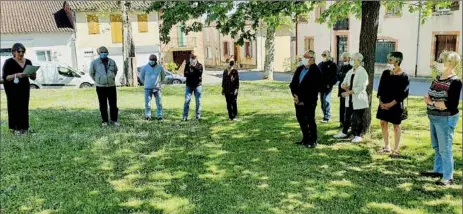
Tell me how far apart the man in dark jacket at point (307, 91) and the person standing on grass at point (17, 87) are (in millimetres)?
4745

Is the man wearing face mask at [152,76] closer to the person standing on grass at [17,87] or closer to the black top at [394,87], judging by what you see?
the person standing on grass at [17,87]

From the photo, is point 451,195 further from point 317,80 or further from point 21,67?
point 21,67

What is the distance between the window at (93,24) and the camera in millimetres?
30516

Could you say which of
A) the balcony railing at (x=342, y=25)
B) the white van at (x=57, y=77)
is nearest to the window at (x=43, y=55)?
the white van at (x=57, y=77)

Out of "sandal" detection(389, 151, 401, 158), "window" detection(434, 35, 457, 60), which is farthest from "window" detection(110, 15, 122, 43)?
"sandal" detection(389, 151, 401, 158)

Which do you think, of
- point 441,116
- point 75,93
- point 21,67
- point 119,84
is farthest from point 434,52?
point 21,67

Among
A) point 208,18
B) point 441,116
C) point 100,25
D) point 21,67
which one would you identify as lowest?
point 441,116

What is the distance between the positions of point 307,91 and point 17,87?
5.16m

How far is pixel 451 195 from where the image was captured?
15.7 feet

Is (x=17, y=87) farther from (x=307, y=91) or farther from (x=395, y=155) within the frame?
(x=395, y=155)

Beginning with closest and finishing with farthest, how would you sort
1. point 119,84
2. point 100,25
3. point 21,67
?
1. point 21,67
2. point 119,84
3. point 100,25

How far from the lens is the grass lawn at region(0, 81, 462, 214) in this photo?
15.2 feet

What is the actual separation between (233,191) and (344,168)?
1.81 metres

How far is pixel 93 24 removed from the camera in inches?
1222
